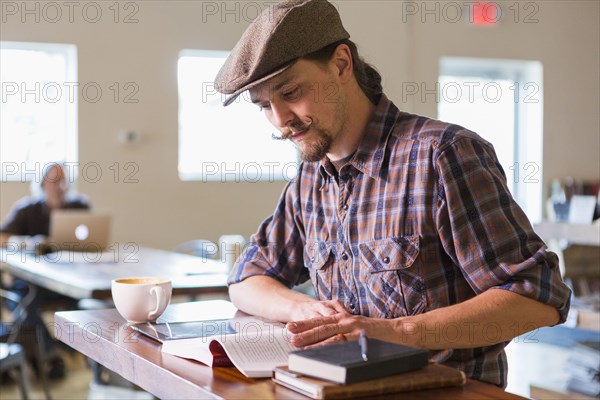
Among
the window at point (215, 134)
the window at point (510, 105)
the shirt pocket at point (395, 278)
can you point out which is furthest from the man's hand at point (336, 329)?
the window at point (510, 105)

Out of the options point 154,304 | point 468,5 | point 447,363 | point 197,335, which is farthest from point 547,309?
point 468,5

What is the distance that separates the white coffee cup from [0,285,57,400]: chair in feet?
5.11

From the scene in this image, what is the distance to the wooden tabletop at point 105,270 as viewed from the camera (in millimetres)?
2941

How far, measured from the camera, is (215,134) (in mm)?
6125

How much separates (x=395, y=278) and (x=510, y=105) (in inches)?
222

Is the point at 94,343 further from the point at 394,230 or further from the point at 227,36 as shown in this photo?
the point at 227,36

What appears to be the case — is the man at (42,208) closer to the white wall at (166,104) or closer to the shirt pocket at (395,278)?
the white wall at (166,104)

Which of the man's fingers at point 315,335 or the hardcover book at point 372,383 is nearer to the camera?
the hardcover book at point 372,383

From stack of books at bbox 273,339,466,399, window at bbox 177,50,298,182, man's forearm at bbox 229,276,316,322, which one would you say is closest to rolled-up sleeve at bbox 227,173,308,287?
man's forearm at bbox 229,276,316,322

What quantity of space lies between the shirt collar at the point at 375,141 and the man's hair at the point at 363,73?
6 cm

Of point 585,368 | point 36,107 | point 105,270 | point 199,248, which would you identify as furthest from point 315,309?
point 36,107

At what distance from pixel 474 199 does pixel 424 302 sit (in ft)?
0.72

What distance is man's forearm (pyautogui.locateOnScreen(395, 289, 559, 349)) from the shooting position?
1.31m

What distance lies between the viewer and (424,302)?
4.83ft
